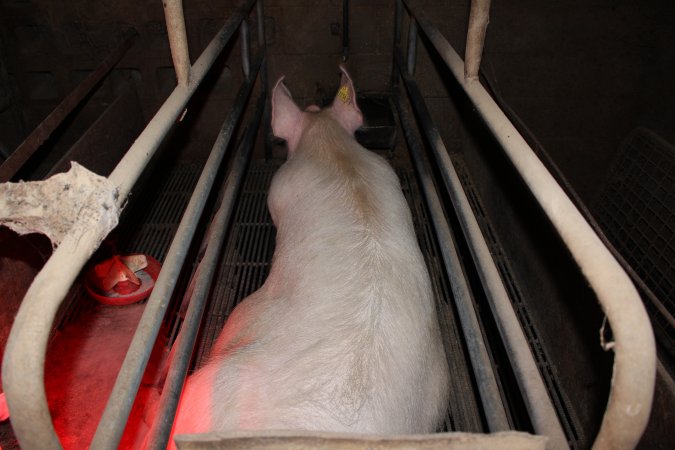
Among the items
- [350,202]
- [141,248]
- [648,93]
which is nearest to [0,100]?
[141,248]

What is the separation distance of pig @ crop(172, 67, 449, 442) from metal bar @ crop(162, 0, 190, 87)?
73cm

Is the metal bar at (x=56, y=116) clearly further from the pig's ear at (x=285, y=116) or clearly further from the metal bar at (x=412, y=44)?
the metal bar at (x=412, y=44)

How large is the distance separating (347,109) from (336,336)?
1663mm

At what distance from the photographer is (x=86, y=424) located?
195 centimetres

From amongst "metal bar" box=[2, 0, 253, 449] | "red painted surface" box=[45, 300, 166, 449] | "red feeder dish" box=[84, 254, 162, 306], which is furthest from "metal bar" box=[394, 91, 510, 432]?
"red feeder dish" box=[84, 254, 162, 306]

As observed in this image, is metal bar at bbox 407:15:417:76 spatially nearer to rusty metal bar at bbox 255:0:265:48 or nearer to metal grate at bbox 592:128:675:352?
rusty metal bar at bbox 255:0:265:48

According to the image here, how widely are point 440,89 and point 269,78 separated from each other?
1290mm

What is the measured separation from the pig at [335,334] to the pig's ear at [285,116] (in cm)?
61

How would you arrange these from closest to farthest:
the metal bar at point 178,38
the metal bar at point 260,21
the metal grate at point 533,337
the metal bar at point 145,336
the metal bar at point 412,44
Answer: the metal bar at point 145,336 → the metal bar at point 178,38 → the metal grate at point 533,337 → the metal bar at point 412,44 → the metal bar at point 260,21

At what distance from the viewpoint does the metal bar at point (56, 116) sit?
212cm

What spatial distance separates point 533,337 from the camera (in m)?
2.52

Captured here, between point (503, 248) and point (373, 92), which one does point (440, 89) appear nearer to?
point (373, 92)

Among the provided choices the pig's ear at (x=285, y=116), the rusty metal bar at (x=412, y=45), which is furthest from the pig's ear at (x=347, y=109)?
the rusty metal bar at (x=412, y=45)

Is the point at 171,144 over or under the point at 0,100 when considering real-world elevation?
under
